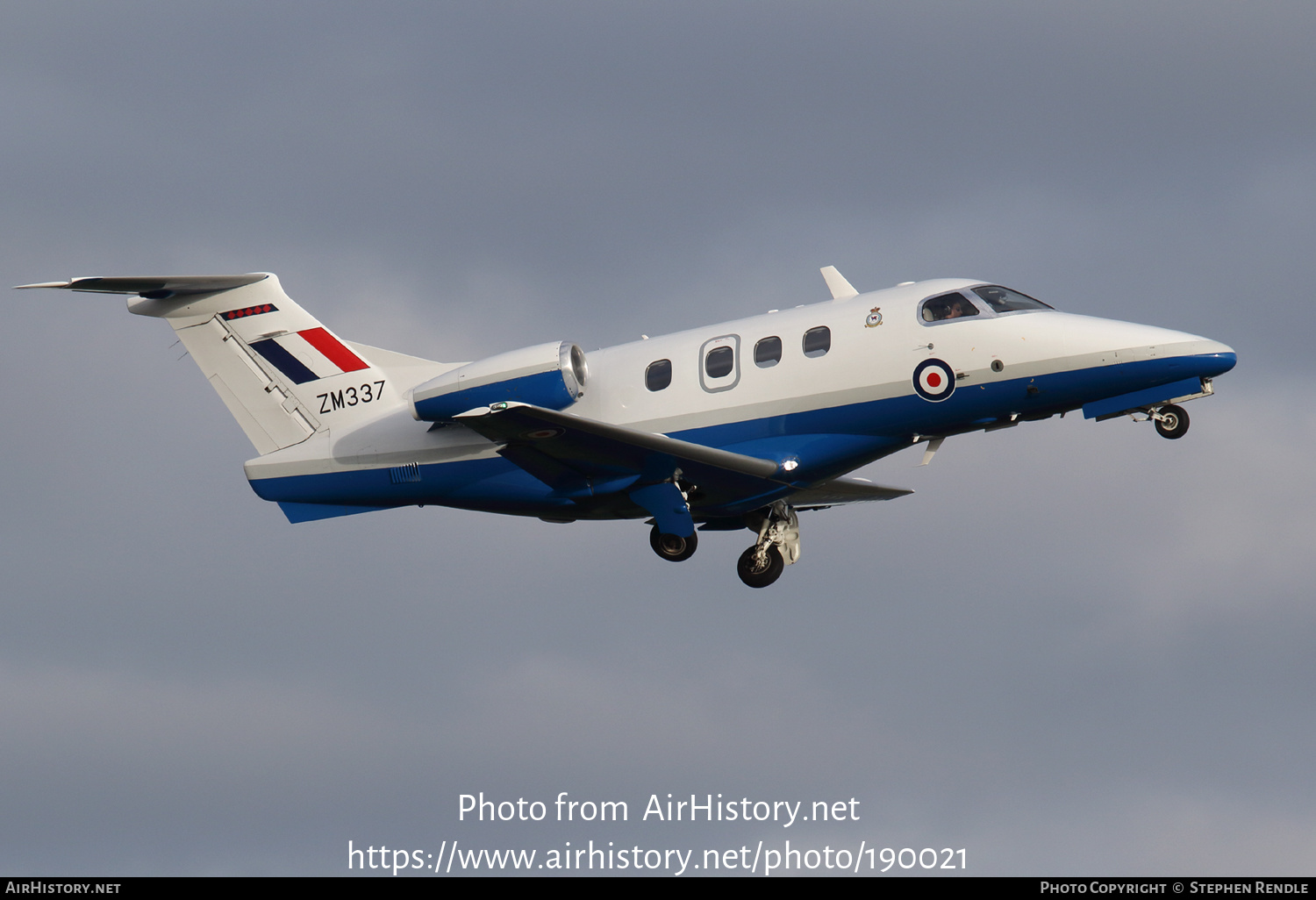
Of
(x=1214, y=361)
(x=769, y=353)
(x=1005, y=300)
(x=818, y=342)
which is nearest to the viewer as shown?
(x=1214, y=361)

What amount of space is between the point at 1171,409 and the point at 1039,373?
1967 millimetres

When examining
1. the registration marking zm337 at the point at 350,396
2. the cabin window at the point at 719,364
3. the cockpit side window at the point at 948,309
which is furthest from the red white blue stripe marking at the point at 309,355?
the cockpit side window at the point at 948,309

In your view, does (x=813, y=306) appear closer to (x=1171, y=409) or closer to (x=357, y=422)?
(x=1171, y=409)

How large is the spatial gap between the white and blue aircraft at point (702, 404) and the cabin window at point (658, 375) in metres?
0.05

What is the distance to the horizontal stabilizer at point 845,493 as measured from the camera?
26.9 meters

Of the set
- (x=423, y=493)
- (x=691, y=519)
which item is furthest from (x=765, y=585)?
(x=423, y=493)

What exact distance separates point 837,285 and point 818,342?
169cm

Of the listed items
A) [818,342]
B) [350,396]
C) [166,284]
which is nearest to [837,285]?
[818,342]

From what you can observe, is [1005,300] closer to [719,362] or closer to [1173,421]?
[1173,421]

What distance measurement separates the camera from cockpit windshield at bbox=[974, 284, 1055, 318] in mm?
22734

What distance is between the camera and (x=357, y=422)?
84.6 ft

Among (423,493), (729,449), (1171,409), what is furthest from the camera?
(423,493)

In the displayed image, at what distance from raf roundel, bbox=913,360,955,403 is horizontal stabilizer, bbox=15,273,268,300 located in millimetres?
12014

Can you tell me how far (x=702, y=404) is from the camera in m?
23.6
